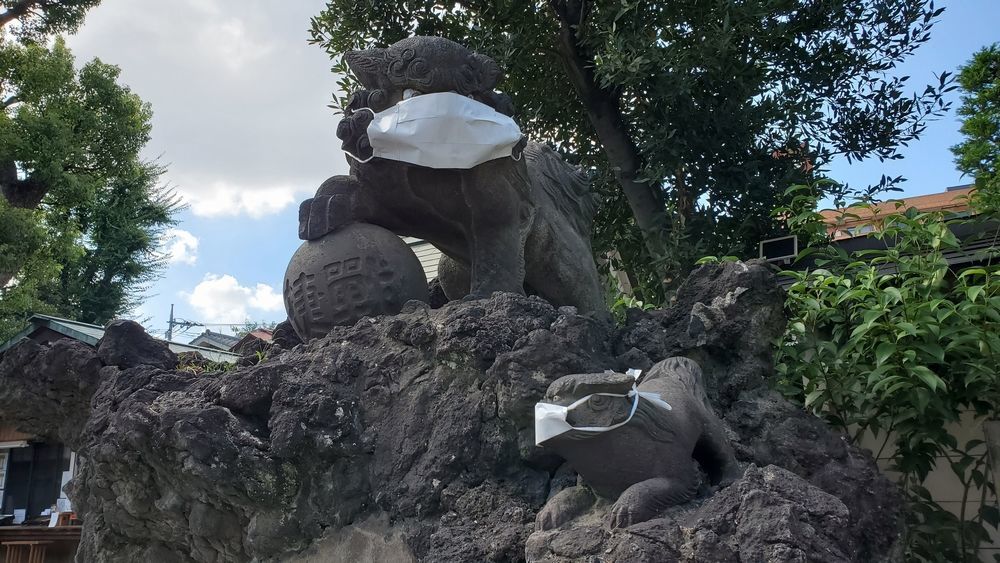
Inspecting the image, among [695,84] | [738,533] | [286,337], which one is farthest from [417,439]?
[695,84]

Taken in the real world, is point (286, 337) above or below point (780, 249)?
below

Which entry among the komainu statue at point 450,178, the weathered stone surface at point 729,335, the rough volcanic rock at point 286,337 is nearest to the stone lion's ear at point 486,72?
the komainu statue at point 450,178

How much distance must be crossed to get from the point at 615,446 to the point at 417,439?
2.46 feet

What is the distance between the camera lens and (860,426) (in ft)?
12.6

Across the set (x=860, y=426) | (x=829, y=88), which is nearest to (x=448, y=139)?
(x=860, y=426)

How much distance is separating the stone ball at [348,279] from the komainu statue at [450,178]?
4.5 inches

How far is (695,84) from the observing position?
6707 mm

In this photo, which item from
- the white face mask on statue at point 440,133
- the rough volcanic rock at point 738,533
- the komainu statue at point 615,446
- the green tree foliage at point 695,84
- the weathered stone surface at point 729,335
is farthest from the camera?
the green tree foliage at point 695,84

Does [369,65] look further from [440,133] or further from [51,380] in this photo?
[51,380]

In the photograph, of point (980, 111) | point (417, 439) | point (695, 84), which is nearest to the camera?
point (417, 439)

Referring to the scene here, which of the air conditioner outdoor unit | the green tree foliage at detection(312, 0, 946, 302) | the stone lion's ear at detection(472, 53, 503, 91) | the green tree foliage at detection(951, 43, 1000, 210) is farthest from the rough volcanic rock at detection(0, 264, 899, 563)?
the green tree foliage at detection(951, 43, 1000, 210)

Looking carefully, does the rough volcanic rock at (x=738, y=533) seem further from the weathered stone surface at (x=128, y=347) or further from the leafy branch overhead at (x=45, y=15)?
the leafy branch overhead at (x=45, y=15)

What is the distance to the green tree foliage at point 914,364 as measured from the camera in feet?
11.5

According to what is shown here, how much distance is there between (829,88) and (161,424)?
6.30m
